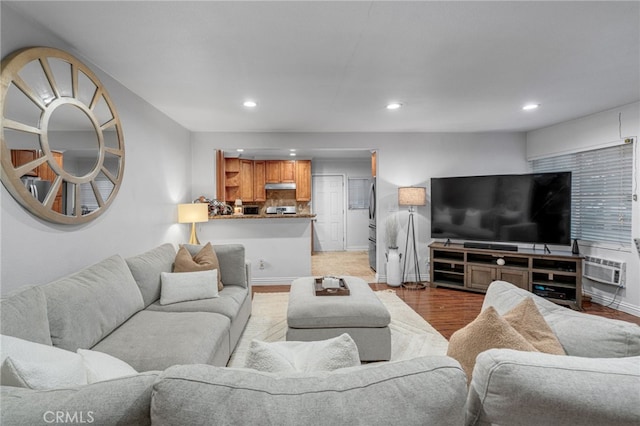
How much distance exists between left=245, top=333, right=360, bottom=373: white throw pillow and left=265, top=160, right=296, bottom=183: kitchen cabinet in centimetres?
631

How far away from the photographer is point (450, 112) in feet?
12.3

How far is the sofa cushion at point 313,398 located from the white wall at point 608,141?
4.29 metres

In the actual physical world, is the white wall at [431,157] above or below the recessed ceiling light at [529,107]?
below

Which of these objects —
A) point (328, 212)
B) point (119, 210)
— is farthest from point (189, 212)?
point (328, 212)

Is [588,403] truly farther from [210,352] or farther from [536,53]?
[536,53]

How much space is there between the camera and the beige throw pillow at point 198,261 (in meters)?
2.80

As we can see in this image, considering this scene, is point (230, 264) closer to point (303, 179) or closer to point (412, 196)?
point (412, 196)

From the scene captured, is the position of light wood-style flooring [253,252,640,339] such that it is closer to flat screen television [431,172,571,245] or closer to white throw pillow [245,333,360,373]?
flat screen television [431,172,571,245]

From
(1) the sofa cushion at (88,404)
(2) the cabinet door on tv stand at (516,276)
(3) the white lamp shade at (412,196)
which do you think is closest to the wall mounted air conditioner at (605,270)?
(2) the cabinet door on tv stand at (516,276)

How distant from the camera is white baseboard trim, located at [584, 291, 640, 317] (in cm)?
346

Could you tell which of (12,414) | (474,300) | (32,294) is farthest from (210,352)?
(474,300)

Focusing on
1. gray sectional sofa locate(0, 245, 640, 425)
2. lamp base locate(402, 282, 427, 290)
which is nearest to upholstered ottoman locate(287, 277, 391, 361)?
gray sectional sofa locate(0, 245, 640, 425)

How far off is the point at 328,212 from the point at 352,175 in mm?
1148

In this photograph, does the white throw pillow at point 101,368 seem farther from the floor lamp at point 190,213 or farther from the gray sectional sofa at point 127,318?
the floor lamp at point 190,213
